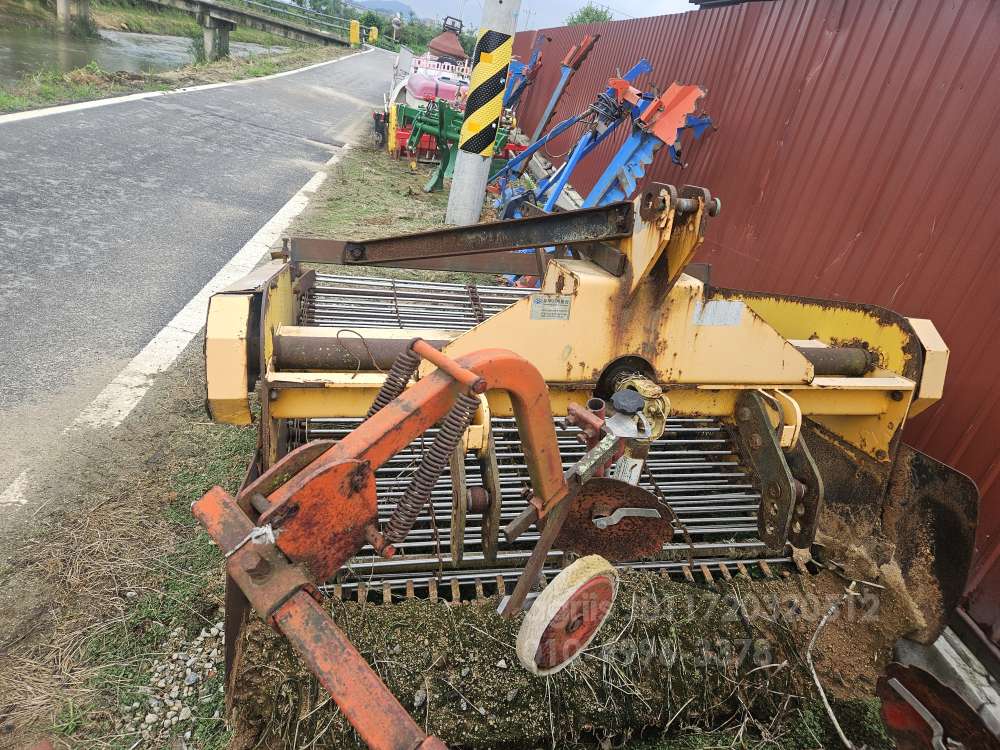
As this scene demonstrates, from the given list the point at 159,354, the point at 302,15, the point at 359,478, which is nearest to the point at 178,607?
the point at 359,478

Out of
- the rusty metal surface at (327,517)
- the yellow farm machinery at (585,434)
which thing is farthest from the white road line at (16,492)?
the rusty metal surface at (327,517)

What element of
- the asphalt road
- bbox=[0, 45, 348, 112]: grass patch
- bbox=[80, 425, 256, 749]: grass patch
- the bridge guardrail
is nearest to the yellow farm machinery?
bbox=[80, 425, 256, 749]: grass patch

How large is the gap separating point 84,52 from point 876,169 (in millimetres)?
24367

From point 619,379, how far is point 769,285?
317 cm

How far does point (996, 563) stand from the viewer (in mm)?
2830

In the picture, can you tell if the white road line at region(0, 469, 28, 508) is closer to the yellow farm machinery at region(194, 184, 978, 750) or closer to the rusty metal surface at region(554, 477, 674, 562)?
the yellow farm machinery at region(194, 184, 978, 750)

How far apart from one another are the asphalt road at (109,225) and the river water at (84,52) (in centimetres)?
573

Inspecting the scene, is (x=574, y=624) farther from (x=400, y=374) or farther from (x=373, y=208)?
(x=373, y=208)

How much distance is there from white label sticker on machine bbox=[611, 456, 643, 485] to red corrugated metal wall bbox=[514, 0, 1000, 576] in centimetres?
202

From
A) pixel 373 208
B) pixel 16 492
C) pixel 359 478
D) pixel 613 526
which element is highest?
pixel 359 478

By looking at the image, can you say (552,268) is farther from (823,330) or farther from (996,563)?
(996,563)

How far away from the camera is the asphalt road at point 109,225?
3.61m

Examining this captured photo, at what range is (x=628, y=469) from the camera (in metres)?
2.19

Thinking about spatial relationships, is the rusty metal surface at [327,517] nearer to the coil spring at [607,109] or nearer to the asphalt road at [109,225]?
the asphalt road at [109,225]
